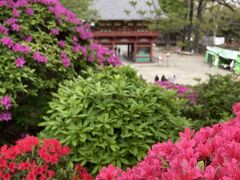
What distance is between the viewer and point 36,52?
15.9ft

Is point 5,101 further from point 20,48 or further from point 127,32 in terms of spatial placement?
point 127,32

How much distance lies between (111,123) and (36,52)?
5.49 ft

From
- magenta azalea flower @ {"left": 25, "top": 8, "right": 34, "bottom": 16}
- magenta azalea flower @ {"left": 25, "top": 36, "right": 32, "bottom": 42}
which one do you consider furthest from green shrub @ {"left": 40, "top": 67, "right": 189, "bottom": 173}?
magenta azalea flower @ {"left": 25, "top": 8, "right": 34, "bottom": 16}

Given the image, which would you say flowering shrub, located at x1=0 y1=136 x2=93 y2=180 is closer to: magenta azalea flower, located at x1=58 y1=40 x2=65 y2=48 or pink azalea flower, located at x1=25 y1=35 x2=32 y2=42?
pink azalea flower, located at x1=25 y1=35 x2=32 y2=42

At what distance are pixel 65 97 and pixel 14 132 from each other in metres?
1.68

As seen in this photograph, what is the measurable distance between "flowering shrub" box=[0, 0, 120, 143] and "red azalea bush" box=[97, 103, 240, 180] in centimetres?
285

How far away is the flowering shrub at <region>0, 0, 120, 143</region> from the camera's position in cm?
459

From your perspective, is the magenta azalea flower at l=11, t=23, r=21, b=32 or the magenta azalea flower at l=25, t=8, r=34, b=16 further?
the magenta azalea flower at l=25, t=8, r=34, b=16

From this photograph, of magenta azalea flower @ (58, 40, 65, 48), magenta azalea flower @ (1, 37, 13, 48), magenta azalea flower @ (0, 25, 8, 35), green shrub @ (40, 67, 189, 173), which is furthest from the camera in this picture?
magenta azalea flower @ (58, 40, 65, 48)

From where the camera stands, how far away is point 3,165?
3.37 metres

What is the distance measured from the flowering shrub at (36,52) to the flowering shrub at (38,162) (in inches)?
39.3

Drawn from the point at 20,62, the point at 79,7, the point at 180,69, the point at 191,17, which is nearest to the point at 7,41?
the point at 20,62

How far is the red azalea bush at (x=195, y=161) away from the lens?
1.52 m

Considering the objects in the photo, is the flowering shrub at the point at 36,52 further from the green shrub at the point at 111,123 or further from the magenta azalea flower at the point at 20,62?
the green shrub at the point at 111,123
